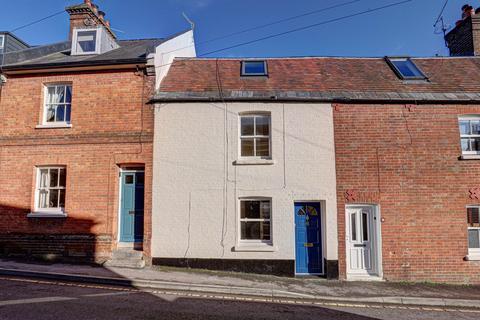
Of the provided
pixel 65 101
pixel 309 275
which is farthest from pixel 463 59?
pixel 65 101

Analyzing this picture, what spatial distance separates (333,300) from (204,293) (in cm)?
303

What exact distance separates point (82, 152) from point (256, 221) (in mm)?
5946

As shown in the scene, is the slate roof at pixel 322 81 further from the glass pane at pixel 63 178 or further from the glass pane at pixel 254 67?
the glass pane at pixel 63 178

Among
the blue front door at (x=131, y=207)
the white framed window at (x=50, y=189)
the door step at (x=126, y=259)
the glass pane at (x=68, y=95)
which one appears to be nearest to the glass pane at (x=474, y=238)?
the door step at (x=126, y=259)

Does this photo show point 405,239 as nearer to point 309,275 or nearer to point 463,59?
point 309,275

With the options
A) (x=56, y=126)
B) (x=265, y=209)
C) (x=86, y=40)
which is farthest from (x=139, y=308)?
(x=86, y=40)

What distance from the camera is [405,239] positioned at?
33.1ft

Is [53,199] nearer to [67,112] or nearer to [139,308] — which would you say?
[67,112]

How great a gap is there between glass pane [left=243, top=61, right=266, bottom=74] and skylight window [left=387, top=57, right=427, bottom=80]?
16.1ft

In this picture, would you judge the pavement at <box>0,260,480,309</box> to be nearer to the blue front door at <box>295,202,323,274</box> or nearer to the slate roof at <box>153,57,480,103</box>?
the blue front door at <box>295,202,323,274</box>

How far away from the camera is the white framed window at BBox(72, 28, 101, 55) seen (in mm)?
12758

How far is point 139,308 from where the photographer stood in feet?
21.0

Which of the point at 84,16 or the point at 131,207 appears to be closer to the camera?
the point at 131,207

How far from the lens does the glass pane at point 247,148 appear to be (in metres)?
10.9
